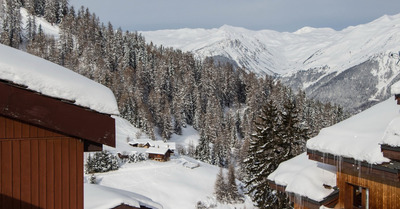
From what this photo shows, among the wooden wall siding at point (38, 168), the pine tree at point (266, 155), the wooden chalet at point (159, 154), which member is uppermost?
the wooden wall siding at point (38, 168)

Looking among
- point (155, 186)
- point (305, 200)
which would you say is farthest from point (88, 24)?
point (305, 200)

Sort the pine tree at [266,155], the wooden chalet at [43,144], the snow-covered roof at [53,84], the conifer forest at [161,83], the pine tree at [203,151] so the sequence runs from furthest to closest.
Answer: the conifer forest at [161,83]
the pine tree at [203,151]
the pine tree at [266,155]
the wooden chalet at [43,144]
the snow-covered roof at [53,84]

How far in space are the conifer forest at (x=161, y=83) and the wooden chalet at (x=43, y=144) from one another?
197ft

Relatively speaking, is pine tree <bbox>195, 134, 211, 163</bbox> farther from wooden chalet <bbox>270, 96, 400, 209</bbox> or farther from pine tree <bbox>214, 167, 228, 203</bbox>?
wooden chalet <bbox>270, 96, 400, 209</bbox>

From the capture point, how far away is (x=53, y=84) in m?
3.57

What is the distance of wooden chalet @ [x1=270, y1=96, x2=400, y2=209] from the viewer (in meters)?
5.43

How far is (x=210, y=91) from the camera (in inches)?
4633

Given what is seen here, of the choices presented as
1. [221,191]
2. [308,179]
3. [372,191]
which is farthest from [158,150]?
[372,191]

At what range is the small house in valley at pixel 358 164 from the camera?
5.50 metres

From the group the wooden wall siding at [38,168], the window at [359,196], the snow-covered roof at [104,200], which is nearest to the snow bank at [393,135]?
the window at [359,196]

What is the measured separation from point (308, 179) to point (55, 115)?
6.70 metres

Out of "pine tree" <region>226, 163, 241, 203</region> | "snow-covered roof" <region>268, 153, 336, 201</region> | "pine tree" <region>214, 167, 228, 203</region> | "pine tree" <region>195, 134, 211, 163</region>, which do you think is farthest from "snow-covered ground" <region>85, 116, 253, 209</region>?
"snow-covered roof" <region>268, 153, 336, 201</region>

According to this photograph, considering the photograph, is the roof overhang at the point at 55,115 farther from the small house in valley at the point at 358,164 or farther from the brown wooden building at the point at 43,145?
the small house in valley at the point at 358,164

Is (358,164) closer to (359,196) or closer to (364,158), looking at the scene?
(364,158)
